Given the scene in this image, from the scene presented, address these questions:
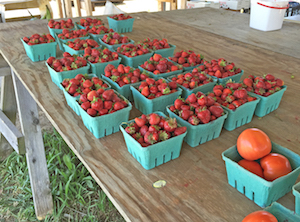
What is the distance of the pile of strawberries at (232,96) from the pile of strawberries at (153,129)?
281 millimetres

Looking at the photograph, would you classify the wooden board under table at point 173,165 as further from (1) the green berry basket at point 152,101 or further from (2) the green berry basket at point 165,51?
(2) the green berry basket at point 165,51

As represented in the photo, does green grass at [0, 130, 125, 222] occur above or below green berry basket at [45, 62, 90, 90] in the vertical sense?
below

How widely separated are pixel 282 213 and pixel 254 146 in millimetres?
229

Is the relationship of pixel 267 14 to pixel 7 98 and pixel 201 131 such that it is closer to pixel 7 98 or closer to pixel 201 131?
pixel 201 131

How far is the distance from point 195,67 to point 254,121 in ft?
1.47

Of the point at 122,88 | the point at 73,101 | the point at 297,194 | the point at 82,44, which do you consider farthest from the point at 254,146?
the point at 82,44

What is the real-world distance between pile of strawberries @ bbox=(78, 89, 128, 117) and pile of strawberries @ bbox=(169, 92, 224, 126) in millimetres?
221

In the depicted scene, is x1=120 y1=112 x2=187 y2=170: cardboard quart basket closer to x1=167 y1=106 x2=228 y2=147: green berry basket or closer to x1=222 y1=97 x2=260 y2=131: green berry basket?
x1=167 y1=106 x2=228 y2=147: green berry basket

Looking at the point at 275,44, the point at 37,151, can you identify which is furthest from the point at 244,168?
the point at 275,44

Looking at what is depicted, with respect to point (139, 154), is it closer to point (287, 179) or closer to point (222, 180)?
point (222, 180)

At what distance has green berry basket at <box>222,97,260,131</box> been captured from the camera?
1.14 metres

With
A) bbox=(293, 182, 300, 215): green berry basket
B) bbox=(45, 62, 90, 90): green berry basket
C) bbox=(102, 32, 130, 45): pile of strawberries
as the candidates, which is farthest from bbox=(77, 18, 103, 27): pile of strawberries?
bbox=(293, 182, 300, 215): green berry basket

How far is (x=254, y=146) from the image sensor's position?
0.86m

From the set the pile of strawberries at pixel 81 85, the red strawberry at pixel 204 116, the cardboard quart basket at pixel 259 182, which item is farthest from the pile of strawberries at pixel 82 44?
the cardboard quart basket at pixel 259 182
